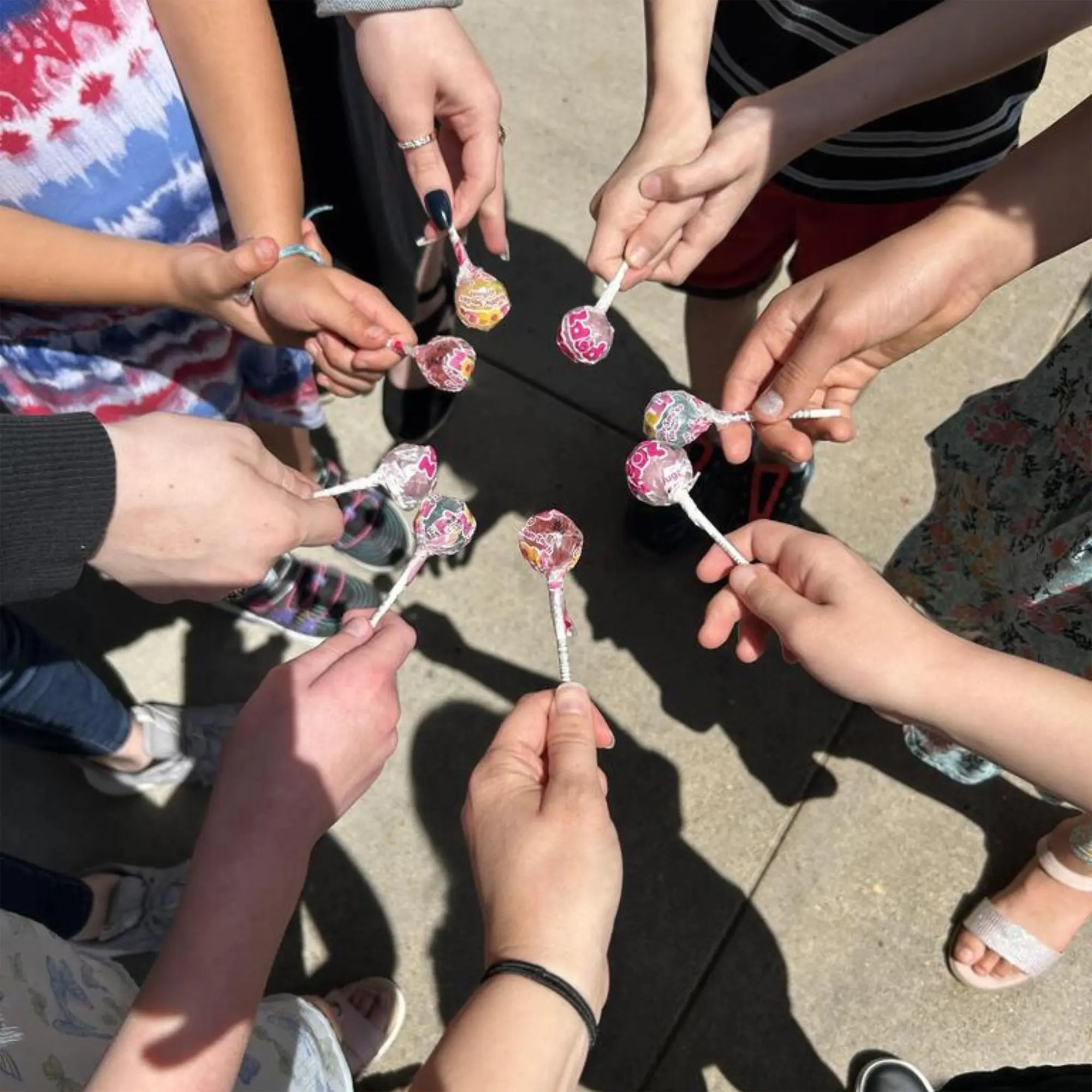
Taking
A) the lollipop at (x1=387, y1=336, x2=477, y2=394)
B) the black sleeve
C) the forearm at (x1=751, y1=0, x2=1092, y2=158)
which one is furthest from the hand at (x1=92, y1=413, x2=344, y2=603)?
the forearm at (x1=751, y1=0, x2=1092, y2=158)

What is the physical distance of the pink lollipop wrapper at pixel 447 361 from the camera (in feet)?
6.26

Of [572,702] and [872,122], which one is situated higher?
[872,122]

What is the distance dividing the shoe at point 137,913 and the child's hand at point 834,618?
1445mm

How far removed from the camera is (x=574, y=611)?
8.64ft

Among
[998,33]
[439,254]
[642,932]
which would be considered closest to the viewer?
[998,33]

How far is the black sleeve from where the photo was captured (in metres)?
1.40

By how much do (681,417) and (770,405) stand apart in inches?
7.4

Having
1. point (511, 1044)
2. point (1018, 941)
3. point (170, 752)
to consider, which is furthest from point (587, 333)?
point (1018, 941)

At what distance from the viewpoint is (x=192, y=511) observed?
1494 mm

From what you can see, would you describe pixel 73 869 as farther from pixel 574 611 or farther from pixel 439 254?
pixel 439 254

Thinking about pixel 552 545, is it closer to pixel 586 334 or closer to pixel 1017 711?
pixel 586 334

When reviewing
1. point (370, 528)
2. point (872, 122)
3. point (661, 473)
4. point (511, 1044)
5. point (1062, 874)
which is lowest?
point (1062, 874)

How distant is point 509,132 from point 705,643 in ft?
7.58

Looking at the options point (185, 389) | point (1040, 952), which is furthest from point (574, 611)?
point (1040, 952)
